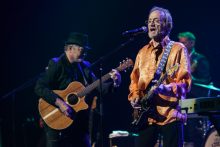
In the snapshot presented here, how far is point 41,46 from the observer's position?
424 inches

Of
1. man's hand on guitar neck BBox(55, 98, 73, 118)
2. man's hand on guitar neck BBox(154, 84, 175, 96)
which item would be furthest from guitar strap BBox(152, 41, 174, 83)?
man's hand on guitar neck BBox(55, 98, 73, 118)

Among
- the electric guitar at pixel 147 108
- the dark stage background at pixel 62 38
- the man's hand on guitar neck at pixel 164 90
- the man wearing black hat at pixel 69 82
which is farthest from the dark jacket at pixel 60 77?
the dark stage background at pixel 62 38

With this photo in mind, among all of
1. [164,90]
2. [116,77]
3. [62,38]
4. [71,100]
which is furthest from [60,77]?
Answer: [62,38]

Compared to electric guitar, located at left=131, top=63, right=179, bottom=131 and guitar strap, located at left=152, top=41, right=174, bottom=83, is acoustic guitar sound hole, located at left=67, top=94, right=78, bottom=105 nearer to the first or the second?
electric guitar, located at left=131, top=63, right=179, bottom=131

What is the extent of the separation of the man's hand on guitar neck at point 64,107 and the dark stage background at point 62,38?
134 inches

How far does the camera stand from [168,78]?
494cm

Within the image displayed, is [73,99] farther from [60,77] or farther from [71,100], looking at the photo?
[60,77]

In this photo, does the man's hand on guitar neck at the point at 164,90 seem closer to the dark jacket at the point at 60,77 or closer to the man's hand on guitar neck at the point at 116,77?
the man's hand on guitar neck at the point at 116,77

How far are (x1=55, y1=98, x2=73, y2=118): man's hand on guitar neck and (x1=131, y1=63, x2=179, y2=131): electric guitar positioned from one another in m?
2.19

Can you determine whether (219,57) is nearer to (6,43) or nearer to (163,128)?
(6,43)

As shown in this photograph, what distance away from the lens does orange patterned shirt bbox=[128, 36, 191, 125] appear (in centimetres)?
483

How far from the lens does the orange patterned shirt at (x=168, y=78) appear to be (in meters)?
4.83

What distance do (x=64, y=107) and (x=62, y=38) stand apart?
4.05 metres

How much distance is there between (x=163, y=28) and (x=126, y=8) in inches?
217
